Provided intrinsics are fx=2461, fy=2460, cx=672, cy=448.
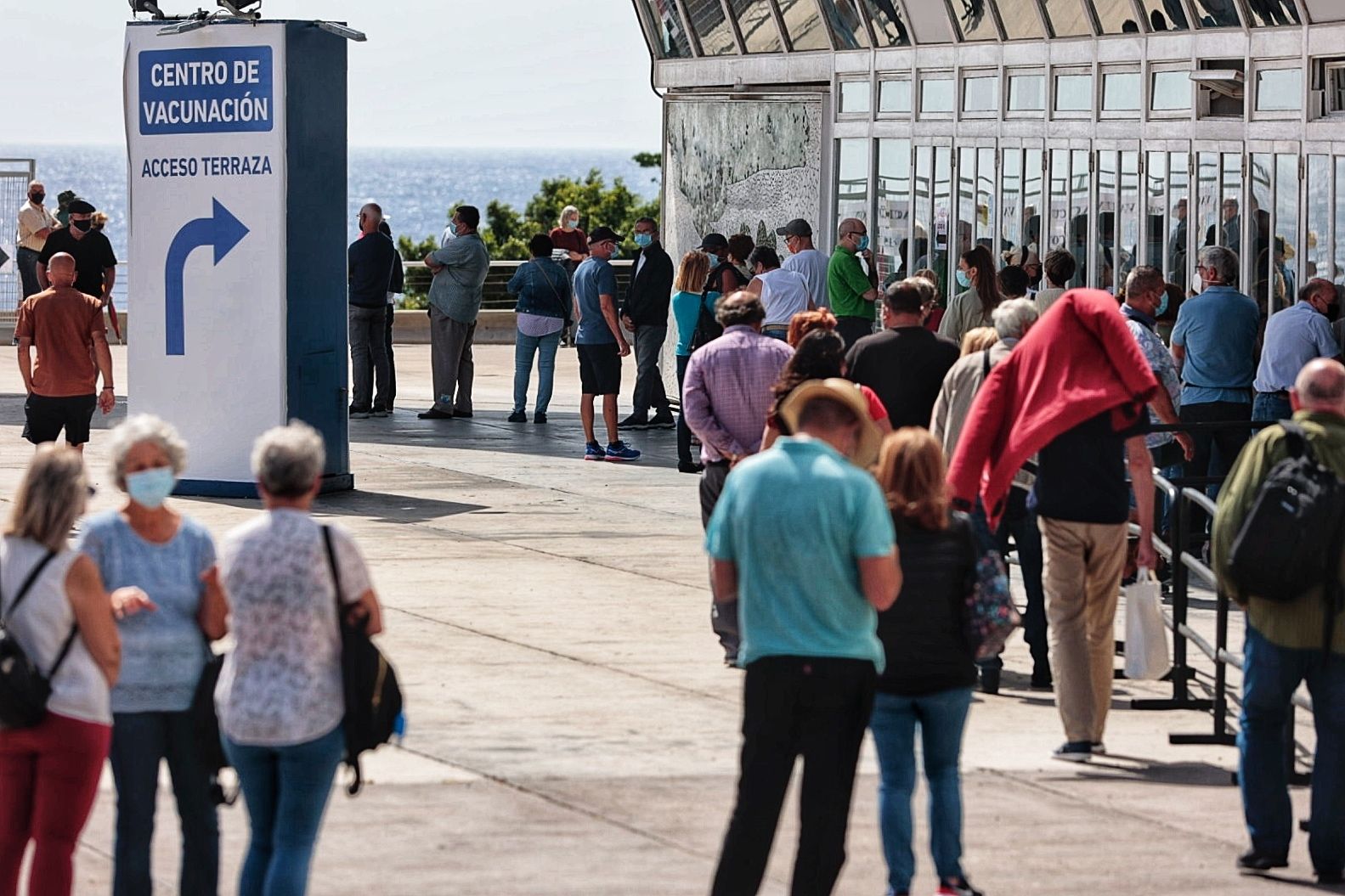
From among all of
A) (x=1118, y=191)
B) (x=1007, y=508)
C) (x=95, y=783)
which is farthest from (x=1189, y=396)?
(x=95, y=783)

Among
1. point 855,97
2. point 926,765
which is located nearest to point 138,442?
point 926,765

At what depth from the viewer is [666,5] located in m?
25.3

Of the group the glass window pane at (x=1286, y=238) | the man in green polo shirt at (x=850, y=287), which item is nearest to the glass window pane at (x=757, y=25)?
the man in green polo shirt at (x=850, y=287)

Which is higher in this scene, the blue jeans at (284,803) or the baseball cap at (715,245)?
the baseball cap at (715,245)

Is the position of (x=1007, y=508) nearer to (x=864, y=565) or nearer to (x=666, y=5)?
(x=864, y=565)

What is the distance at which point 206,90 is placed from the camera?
15703 millimetres

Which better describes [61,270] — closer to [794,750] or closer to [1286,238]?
[1286,238]

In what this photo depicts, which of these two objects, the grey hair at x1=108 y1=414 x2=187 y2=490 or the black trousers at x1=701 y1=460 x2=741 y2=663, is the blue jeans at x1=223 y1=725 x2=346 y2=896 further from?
the black trousers at x1=701 y1=460 x2=741 y2=663

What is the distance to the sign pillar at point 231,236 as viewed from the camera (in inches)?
614

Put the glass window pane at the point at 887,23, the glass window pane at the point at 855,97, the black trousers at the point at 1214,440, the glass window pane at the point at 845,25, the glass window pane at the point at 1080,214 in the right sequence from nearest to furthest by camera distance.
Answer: the black trousers at the point at 1214,440 < the glass window pane at the point at 1080,214 < the glass window pane at the point at 887,23 < the glass window pane at the point at 845,25 < the glass window pane at the point at 855,97

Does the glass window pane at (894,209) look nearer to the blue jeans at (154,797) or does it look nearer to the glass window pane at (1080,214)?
the glass window pane at (1080,214)

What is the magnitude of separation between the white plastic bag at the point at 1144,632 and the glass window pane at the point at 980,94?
38.3 feet

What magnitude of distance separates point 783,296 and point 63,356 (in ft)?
16.6

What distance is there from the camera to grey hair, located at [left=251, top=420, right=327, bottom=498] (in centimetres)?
575
